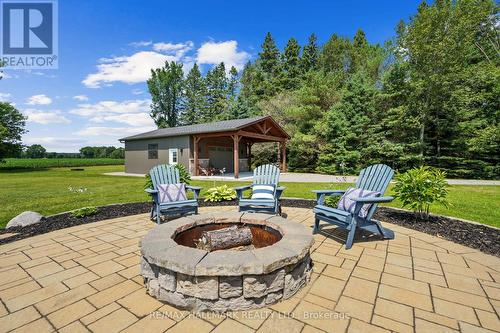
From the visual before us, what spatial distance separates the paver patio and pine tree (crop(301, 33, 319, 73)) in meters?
26.8

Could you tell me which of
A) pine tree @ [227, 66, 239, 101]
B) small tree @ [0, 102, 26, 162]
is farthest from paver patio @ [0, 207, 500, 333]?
pine tree @ [227, 66, 239, 101]

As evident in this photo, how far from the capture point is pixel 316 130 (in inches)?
613

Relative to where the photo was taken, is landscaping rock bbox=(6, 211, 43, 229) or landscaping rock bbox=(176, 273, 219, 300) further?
landscaping rock bbox=(6, 211, 43, 229)

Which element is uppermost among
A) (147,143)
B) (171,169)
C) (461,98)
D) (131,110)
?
(131,110)

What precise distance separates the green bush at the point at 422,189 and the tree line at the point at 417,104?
Result: 6271 millimetres

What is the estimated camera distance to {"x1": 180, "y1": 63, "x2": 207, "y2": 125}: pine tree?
32031 millimetres

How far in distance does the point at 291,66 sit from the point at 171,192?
25.7 meters

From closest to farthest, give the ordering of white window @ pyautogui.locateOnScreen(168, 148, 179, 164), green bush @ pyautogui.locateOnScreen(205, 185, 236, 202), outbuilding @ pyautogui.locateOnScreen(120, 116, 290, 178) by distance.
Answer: green bush @ pyautogui.locateOnScreen(205, 185, 236, 202) → outbuilding @ pyautogui.locateOnScreen(120, 116, 290, 178) → white window @ pyautogui.locateOnScreen(168, 148, 179, 164)

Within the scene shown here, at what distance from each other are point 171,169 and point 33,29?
6.75m

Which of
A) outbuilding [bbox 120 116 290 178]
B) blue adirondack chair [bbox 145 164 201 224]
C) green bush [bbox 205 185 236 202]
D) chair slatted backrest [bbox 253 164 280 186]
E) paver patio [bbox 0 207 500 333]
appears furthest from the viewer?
outbuilding [bbox 120 116 290 178]

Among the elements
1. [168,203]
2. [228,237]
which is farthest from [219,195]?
A: [228,237]

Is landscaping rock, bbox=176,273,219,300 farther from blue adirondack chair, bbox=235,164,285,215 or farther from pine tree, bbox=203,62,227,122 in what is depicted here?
pine tree, bbox=203,62,227,122

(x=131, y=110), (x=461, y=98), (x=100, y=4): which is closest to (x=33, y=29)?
(x=100, y=4)

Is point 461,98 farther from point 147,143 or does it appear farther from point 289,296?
point 147,143
